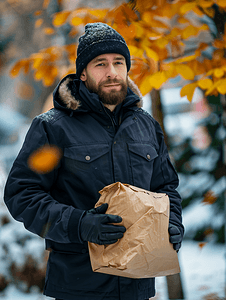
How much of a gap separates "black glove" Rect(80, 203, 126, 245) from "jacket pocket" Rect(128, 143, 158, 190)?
33cm

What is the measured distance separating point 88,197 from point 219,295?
275cm

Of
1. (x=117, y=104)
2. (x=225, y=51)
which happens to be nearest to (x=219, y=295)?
(x=225, y=51)

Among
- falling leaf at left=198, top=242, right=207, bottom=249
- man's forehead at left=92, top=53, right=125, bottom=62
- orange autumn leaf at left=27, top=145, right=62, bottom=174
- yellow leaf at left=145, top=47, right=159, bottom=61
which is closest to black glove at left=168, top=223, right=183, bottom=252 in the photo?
orange autumn leaf at left=27, top=145, right=62, bottom=174

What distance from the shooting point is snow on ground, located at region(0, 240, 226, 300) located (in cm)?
363

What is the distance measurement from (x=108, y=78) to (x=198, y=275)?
331 centimetres

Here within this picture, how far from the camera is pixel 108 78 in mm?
1676

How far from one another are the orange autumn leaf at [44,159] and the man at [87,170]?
2 centimetres

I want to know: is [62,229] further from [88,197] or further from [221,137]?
[221,137]

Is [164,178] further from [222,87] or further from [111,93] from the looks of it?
[222,87]

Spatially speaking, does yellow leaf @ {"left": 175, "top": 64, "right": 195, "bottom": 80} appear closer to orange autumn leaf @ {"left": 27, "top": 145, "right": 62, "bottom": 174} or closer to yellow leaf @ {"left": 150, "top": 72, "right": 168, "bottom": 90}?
yellow leaf @ {"left": 150, "top": 72, "right": 168, "bottom": 90}

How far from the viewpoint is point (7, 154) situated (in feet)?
14.5

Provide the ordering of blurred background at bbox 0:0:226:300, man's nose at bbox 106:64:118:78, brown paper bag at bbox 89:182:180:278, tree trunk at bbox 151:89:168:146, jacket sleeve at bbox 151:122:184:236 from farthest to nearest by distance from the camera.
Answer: tree trunk at bbox 151:89:168:146 < blurred background at bbox 0:0:226:300 < jacket sleeve at bbox 151:122:184:236 < man's nose at bbox 106:64:118:78 < brown paper bag at bbox 89:182:180:278

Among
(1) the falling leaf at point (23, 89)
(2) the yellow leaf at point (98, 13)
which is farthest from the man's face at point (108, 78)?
(1) the falling leaf at point (23, 89)

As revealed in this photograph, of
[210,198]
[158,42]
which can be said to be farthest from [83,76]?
[210,198]
